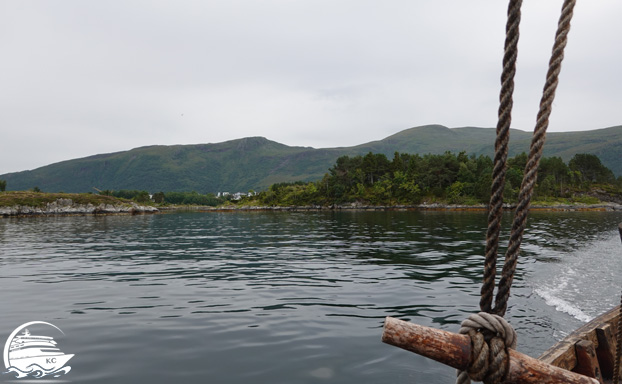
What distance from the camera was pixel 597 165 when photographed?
16312 centimetres

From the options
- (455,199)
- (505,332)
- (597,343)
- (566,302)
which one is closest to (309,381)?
(597,343)

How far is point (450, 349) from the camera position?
2.58 metres

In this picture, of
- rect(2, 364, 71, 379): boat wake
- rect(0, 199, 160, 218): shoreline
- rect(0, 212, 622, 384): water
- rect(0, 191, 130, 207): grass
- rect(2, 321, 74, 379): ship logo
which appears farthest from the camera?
rect(0, 191, 130, 207): grass

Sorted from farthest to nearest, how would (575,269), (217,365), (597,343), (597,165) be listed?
(597,165) < (575,269) < (217,365) < (597,343)

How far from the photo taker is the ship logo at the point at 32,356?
815 centimetres

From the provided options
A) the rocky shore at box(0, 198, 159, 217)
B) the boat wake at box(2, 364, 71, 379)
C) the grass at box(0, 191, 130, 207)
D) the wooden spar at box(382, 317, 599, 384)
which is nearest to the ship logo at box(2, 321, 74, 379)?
the boat wake at box(2, 364, 71, 379)

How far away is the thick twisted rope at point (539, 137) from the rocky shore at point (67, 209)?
140277mm

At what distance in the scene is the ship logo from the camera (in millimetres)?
8148

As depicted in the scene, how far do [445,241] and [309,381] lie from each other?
93.3 feet

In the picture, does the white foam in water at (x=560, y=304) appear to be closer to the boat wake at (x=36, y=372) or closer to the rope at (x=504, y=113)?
the rope at (x=504, y=113)

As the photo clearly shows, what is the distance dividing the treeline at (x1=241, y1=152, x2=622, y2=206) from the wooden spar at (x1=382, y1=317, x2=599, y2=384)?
477 feet

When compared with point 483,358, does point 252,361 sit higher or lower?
lower

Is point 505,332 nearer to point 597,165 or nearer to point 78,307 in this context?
point 78,307

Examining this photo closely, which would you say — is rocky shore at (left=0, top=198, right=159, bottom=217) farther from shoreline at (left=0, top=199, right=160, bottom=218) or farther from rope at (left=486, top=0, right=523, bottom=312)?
rope at (left=486, top=0, right=523, bottom=312)
